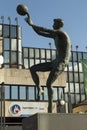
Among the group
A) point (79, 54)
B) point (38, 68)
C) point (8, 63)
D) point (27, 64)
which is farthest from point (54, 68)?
point (79, 54)

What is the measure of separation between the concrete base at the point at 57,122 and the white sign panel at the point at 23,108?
35.2 m

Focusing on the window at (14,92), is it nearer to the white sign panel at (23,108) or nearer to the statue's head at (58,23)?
the white sign panel at (23,108)

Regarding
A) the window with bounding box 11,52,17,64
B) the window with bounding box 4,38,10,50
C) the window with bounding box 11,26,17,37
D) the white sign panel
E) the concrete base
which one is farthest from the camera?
the window with bounding box 11,26,17,37

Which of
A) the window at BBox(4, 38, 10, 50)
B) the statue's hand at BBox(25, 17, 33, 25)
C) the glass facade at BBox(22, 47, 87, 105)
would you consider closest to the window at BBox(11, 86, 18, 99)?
the window at BBox(4, 38, 10, 50)

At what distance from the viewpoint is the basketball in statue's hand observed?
13080mm

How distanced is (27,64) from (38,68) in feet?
223

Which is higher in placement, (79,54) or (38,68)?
(79,54)

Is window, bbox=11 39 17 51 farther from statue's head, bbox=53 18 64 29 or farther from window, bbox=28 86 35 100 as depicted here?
statue's head, bbox=53 18 64 29

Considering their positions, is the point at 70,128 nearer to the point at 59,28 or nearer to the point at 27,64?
the point at 59,28

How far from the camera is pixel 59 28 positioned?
13.5 metres

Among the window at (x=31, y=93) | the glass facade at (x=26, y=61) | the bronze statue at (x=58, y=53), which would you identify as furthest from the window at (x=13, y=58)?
the bronze statue at (x=58, y=53)

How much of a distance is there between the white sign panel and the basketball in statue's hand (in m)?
34.9

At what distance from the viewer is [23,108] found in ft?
159

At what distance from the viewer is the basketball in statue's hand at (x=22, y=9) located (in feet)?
42.9
